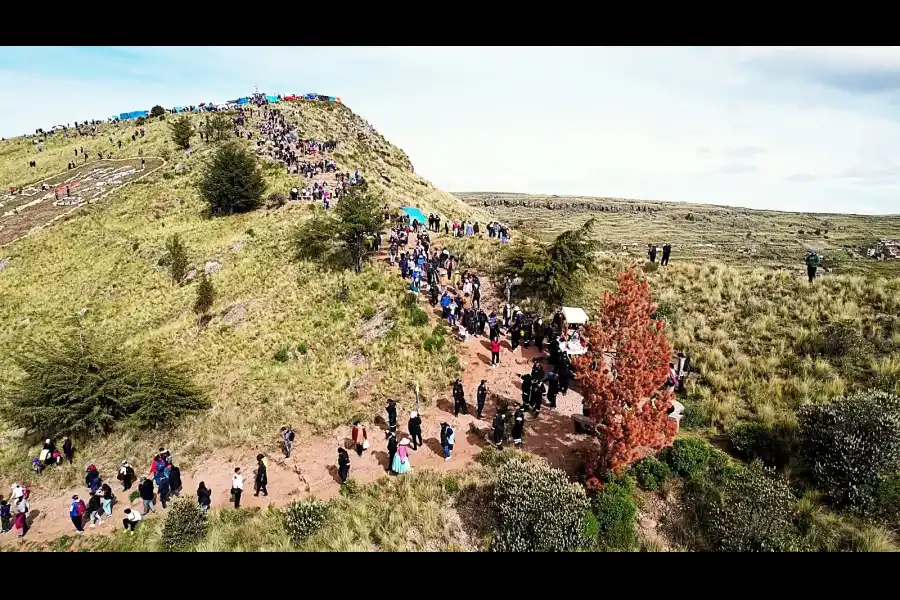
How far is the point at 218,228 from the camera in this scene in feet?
153

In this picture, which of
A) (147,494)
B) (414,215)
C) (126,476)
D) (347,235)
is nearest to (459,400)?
(147,494)

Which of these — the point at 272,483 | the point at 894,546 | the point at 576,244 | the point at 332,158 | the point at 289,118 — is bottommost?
the point at 272,483

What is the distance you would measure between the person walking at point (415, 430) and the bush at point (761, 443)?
10.9 meters

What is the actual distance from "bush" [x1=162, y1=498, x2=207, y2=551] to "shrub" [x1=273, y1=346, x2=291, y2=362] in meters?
11.0

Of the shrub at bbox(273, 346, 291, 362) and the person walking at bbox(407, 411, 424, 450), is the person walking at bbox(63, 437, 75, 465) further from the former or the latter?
the person walking at bbox(407, 411, 424, 450)

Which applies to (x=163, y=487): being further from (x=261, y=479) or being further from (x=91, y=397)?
(x=91, y=397)

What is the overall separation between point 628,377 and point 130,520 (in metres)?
16.0

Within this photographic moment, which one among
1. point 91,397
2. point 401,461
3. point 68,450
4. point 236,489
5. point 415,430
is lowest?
point 68,450

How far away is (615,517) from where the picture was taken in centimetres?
1369

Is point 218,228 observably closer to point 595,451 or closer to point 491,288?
point 491,288

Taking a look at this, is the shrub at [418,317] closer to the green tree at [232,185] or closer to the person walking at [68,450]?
the person walking at [68,450]

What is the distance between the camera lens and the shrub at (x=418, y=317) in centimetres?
2511

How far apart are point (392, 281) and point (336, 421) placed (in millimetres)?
11685
